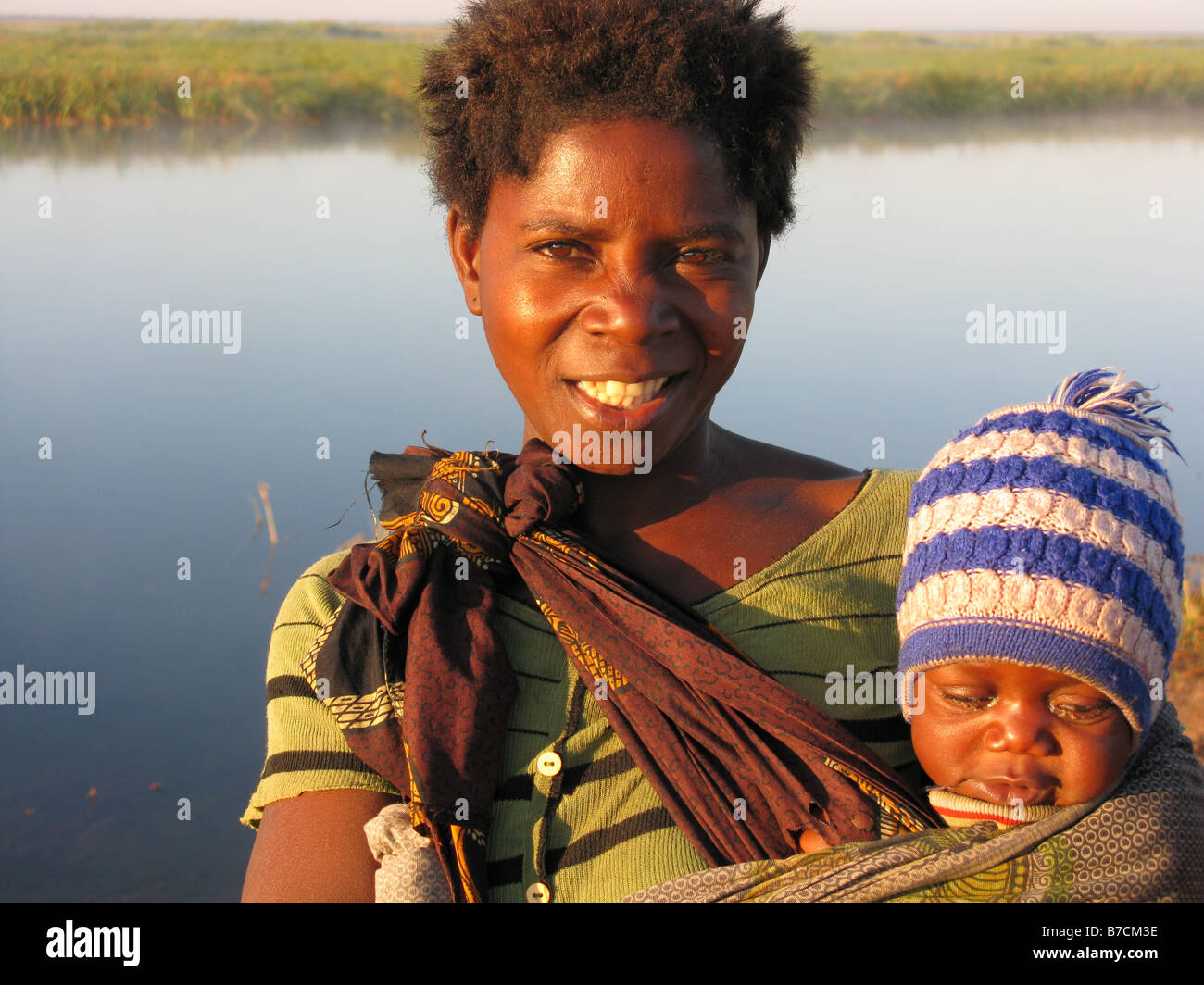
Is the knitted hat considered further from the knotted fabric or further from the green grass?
the green grass

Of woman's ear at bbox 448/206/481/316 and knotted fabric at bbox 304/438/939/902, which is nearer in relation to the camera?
knotted fabric at bbox 304/438/939/902

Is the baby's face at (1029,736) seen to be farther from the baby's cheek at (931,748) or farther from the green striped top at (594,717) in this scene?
the green striped top at (594,717)

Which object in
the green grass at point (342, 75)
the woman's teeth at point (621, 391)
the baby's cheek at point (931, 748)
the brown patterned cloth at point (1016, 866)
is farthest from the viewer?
the green grass at point (342, 75)

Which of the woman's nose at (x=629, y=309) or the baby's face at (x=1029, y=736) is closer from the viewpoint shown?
the baby's face at (x=1029, y=736)

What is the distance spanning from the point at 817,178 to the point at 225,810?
5.18m

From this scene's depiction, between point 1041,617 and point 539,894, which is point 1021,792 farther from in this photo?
point 539,894

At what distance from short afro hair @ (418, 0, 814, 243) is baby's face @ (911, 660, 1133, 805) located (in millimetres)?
762

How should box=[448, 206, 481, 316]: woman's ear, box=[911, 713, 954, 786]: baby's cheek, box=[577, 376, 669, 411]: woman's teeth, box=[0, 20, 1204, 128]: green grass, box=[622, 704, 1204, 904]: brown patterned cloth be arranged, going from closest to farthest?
box=[622, 704, 1204, 904]: brown patterned cloth
box=[911, 713, 954, 786]: baby's cheek
box=[577, 376, 669, 411]: woman's teeth
box=[448, 206, 481, 316]: woman's ear
box=[0, 20, 1204, 128]: green grass

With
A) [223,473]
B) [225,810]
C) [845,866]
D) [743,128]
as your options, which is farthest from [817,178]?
[845,866]

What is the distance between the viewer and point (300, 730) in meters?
1.68

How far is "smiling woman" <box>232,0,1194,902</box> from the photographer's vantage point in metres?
1.62

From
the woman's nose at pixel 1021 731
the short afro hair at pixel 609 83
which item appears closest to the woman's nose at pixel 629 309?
the short afro hair at pixel 609 83

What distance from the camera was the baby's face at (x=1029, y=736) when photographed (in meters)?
1.53

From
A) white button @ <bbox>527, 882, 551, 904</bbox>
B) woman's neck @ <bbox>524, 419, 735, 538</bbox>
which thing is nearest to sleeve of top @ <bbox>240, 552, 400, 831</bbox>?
white button @ <bbox>527, 882, 551, 904</bbox>
